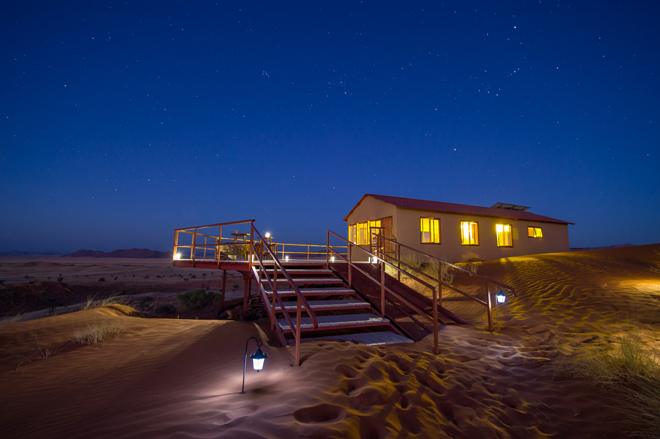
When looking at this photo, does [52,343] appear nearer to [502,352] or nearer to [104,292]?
[502,352]

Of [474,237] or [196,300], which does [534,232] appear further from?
[196,300]

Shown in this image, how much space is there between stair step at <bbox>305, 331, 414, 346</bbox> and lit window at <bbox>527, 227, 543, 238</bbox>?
19328 mm

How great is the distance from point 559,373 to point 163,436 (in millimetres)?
4667

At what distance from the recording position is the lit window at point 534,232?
20230 millimetres

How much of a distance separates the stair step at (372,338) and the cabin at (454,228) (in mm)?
8514

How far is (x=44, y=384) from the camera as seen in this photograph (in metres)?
3.76

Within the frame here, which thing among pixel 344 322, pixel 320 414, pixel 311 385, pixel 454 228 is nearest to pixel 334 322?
pixel 344 322

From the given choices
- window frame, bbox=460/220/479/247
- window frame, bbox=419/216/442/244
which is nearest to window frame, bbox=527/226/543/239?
window frame, bbox=460/220/479/247

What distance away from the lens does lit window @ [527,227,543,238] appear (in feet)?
66.4

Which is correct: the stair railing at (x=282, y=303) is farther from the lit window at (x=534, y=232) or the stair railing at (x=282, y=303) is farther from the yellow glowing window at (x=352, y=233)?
the lit window at (x=534, y=232)

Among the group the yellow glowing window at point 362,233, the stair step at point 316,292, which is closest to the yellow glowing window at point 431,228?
the yellow glowing window at point 362,233

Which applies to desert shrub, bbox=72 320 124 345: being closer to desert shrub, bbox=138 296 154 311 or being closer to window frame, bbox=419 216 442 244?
desert shrub, bbox=138 296 154 311

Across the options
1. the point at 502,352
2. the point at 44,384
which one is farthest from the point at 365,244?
the point at 44,384

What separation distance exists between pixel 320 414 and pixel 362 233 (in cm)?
1617
